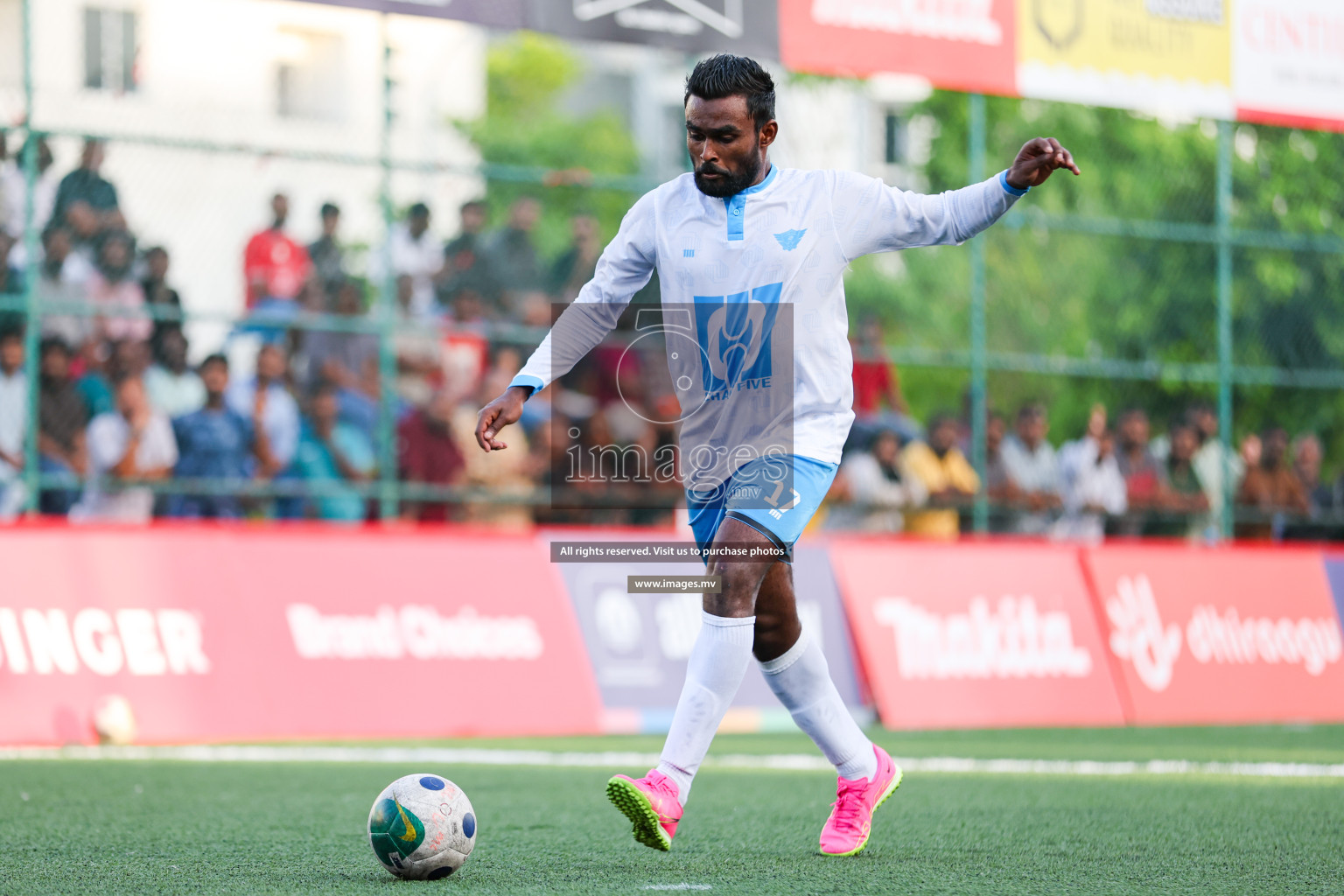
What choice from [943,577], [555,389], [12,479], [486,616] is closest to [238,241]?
[555,389]

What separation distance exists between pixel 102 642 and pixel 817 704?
541cm

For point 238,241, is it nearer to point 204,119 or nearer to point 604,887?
point 204,119

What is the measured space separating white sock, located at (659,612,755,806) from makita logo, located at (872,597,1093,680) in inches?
248

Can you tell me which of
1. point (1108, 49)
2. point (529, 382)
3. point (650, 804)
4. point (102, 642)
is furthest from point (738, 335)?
point (1108, 49)

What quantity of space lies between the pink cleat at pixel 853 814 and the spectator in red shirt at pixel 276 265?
7.40m

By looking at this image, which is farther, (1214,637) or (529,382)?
(1214,637)

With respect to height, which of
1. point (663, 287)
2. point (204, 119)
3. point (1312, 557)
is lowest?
point (1312, 557)

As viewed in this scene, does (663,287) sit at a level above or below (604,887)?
above

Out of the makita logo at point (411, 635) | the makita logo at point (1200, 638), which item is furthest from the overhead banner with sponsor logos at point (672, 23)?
the makita logo at point (1200, 638)

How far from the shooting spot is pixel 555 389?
1273 centimetres

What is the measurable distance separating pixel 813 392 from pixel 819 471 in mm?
239

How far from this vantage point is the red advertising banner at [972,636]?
1102 centimetres

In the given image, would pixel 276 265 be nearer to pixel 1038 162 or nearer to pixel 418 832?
pixel 1038 162

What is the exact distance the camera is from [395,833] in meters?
4.41
